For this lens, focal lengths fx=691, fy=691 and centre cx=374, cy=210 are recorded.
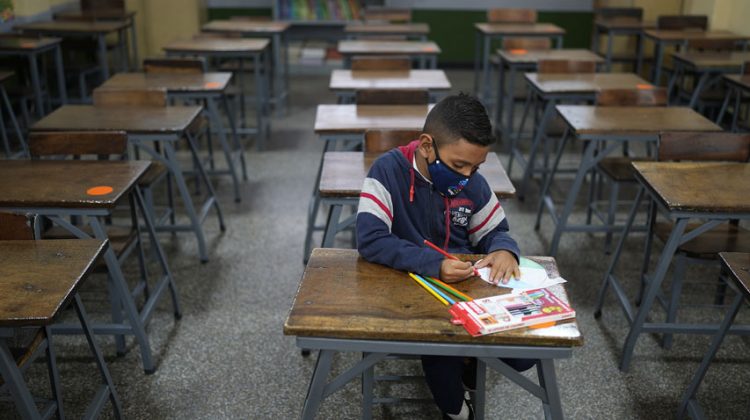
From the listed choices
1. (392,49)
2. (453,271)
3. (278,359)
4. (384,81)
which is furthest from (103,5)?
(453,271)

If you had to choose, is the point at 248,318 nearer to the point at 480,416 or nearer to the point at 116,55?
the point at 480,416

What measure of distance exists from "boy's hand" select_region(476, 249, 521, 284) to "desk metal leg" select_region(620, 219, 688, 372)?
38.6 inches

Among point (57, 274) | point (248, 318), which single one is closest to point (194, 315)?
point (248, 318)

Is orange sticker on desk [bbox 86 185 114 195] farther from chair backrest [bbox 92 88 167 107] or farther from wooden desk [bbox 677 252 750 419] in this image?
wooden desk [bbox 677 252 750 419]

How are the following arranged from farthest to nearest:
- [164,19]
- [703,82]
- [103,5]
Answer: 1. [164,19]
2. [103,5]
3. [703,82]

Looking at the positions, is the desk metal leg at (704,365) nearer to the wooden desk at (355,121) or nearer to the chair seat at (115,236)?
the wooden desk at (355,121)

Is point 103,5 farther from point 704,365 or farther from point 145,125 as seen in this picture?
point 704,365

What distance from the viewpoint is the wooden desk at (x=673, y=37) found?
585cm

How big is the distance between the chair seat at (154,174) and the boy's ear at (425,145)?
1705mm

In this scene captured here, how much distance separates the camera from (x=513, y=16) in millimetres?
6668

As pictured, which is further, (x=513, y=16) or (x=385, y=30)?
(x=513, y=16)

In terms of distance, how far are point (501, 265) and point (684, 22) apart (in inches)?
222

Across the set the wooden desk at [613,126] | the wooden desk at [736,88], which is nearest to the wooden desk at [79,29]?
the wooden desk at [613,126]

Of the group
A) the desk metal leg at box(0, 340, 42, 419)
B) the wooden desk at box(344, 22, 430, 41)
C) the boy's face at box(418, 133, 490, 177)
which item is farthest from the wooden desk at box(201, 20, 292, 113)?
the desk metal leg at box(0, 340, 42, 419)
